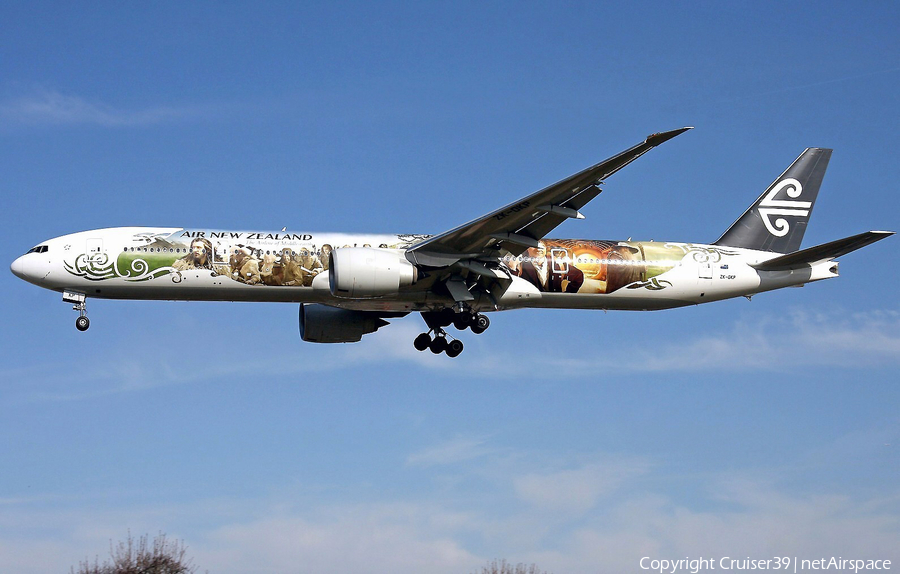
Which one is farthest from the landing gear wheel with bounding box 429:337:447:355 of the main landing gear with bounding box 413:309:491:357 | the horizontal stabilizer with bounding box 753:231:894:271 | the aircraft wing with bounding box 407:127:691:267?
the horizontal stabilizer with bounding box 753:231:894:271

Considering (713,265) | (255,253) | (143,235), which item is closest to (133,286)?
(143,235)

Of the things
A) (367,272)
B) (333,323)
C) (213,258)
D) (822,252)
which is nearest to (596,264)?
(822,252)

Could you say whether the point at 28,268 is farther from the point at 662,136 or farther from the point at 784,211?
the point at 784,211

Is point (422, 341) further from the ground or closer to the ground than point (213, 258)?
closer to the ground

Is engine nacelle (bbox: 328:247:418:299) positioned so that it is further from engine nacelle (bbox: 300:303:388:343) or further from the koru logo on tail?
the koru logo on tail

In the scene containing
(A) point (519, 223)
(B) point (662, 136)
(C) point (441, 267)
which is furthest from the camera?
(C) point (441, 267)

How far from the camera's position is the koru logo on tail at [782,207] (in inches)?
1619

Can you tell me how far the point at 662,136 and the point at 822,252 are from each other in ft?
40.6

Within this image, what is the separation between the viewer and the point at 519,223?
109ft

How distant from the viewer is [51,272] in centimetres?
3428

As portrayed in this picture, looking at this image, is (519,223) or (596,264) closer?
(519,223)

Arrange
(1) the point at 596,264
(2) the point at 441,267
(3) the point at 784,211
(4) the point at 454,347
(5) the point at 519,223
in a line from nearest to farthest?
Answer: (5) the point at 519,223, (2) the point at 441,267, (1) the point at 596,264, (4) the point at 454,347, (3) the point at 784,211

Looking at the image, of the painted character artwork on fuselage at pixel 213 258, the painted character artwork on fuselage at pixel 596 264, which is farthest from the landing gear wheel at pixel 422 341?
the painted character artwork on fuselage at pixel 213 258

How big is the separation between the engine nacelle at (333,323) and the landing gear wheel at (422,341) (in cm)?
174
